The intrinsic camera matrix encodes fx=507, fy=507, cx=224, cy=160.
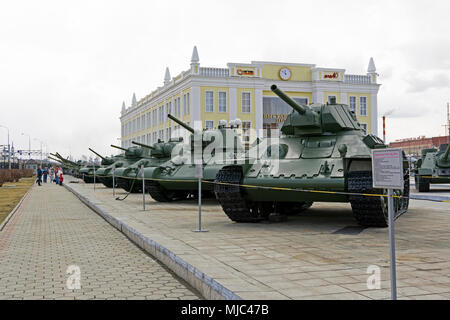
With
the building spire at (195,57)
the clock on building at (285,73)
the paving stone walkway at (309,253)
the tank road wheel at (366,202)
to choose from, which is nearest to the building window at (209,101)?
the building spire at (195,57)

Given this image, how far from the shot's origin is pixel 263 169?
10.8 m

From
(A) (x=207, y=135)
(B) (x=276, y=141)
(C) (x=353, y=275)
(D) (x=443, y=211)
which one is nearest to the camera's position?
(C) (x=353, y=275)

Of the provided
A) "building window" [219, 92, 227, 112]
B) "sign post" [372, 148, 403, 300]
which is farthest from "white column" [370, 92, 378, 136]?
"sign post" [372, 148, 403, 300]

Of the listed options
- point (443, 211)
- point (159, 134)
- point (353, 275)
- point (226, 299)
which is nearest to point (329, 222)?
point (443, 211)

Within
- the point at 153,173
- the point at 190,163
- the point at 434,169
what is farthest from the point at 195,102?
the point at 153,173

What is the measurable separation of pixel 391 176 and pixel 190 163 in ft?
41.9

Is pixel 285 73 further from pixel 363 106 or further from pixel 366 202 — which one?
pixel 366 202

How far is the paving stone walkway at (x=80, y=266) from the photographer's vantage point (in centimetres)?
574

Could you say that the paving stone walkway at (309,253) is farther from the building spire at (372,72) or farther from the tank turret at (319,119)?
the building spire at (372,72)

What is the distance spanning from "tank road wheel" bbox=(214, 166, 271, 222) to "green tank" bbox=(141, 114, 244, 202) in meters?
4.44

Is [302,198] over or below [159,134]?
below

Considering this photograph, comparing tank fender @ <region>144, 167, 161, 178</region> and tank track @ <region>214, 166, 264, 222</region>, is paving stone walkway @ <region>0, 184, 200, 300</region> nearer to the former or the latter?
tank track @ <region>214, 166, 264, 222</region>

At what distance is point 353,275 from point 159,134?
4994 centimetres
